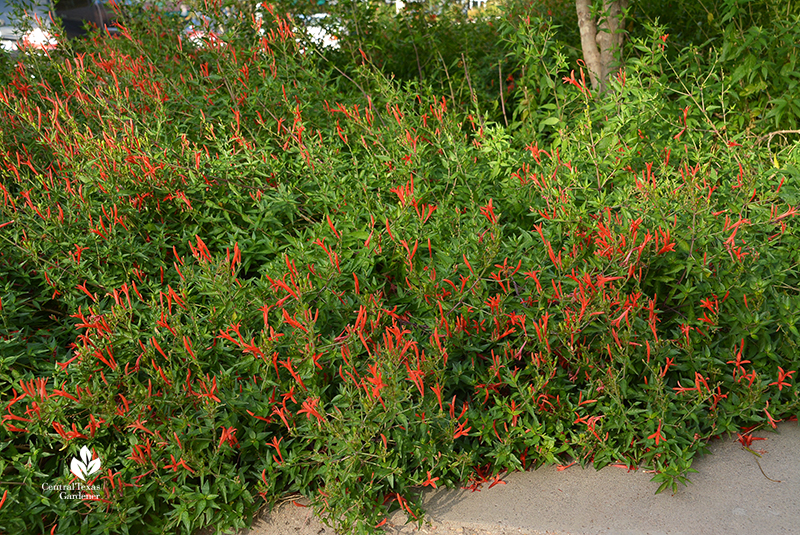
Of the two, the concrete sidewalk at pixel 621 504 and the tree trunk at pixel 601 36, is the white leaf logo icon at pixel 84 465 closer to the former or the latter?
the concrete sidewalk at pixel 621 504

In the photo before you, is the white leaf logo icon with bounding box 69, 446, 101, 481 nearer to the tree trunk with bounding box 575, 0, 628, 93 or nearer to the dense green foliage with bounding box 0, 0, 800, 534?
the dense green foliage with bounding box 0, 0, 800, 534

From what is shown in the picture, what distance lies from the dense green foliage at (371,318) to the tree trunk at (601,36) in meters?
1.08

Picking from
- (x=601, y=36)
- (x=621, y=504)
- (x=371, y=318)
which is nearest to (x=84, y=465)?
(x=371, y=318)

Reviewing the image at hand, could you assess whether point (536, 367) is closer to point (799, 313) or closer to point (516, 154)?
point (799, 313)

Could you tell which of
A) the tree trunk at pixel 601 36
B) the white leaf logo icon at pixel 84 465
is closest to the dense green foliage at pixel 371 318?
the white leaf logo icon at pixel 84 465

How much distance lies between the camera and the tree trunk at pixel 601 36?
15.7 feet

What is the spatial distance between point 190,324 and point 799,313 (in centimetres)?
266

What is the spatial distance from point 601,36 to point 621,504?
3.84 metres

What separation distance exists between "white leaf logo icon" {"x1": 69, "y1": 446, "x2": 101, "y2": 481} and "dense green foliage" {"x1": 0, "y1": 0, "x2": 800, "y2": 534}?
1.2 inches

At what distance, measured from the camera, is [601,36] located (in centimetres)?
492

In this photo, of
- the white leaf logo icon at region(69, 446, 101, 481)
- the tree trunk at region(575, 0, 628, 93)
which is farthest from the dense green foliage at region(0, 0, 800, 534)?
the tree trunk at region(575, 0, 628, 93)

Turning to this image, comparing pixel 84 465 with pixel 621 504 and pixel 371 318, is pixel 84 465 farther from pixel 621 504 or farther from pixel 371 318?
pixel 621 504

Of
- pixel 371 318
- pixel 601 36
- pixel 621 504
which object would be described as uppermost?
pixel 601 36

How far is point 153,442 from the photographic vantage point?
2430 mm
